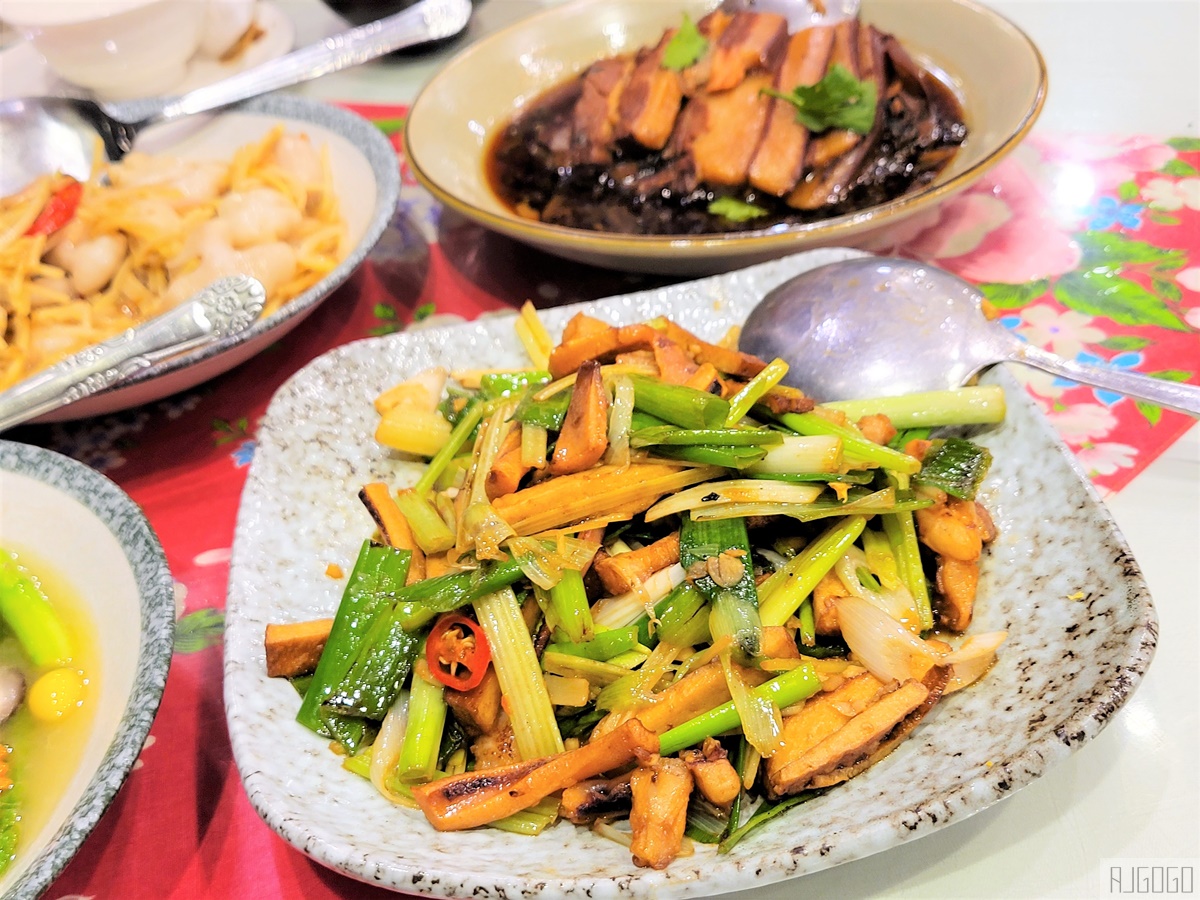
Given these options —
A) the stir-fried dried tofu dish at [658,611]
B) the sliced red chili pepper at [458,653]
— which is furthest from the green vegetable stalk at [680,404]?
the sliced red chili pepper at [458,653]

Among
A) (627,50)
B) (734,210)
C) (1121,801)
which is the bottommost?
(1121,801)

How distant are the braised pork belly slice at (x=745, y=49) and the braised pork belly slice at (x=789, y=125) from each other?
0.06 meters

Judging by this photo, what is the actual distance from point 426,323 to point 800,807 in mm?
1698

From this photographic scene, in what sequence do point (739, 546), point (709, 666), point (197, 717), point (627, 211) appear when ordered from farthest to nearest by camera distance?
1. point (627, 211)
2. point (197, 717)
3. point (739, 546)
4. point (709, 666)

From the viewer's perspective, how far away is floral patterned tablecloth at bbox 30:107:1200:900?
144 cm

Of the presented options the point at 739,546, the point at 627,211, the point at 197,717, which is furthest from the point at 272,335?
the point at 739,546

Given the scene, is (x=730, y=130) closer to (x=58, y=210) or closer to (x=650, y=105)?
(x=650, y=105)

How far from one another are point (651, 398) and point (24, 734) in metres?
1.25

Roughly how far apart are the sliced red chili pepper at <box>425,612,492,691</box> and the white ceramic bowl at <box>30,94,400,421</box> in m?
0.90

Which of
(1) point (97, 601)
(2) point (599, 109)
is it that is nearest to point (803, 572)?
(1) point (97, 601)

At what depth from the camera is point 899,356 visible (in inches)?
71.2

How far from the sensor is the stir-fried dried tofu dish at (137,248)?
85.9 inches

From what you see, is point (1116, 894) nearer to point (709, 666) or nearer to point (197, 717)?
point (709, 666)

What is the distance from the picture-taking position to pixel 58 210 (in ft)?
7.80
